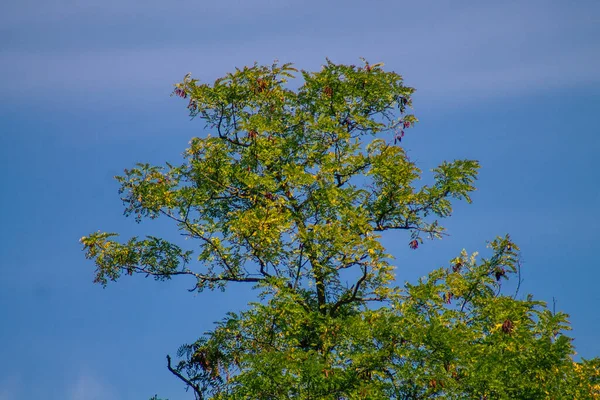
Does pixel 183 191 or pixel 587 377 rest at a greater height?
pixel 183 191

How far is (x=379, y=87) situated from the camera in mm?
23672

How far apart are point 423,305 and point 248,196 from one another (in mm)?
6140

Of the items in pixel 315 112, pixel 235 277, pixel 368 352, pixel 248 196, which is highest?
pixel 315 112

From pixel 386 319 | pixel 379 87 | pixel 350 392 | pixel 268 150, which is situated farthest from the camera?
pixel 379 87

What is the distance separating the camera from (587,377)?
1961cm

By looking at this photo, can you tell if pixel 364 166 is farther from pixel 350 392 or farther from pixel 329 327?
pixel 350 392

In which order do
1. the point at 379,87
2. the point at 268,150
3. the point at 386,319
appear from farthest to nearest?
1. the point at 379,87
2. the point at 268,150
3. the point at 386,319

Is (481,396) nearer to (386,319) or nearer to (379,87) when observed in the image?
(386,319)

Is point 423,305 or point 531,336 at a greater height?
point 423,305

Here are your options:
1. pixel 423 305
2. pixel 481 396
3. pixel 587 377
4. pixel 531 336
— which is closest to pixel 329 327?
pixel 423 305

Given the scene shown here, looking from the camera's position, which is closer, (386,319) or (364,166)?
(386,319)

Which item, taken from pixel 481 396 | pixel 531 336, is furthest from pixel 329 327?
pixel 531 336

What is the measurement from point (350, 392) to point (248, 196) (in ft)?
22.6

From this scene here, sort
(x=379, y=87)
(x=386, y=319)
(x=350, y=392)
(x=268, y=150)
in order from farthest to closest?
(x=379, y=87) → (x=268, y=150) → (x=386, y=319) → (x=350, y=392)
